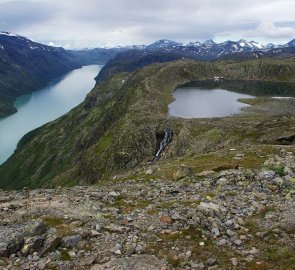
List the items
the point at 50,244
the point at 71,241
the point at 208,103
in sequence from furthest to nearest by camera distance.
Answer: the point at 208,103 < the point at 71,241 < the point at 50,244

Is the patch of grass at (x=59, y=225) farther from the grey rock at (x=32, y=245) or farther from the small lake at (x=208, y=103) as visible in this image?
the small lake at (x=208, y=103)

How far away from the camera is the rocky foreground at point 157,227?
18.3 m

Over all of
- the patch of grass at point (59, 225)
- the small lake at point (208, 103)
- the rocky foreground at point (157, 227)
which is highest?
the patch of grass at point (59, 225)

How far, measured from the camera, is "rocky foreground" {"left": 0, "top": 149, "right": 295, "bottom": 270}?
18.3 meters

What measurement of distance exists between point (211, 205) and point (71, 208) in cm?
897

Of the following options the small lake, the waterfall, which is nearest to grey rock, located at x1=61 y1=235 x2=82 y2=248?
the waterfall

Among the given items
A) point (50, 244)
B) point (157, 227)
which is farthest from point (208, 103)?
point (50, 244)

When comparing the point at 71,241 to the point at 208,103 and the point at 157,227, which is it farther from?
the point at 208,103

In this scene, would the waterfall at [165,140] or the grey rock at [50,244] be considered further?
the waterfall at [165,140]

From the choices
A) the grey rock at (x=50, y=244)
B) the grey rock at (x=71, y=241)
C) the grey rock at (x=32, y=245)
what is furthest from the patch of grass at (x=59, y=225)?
the grey rock at (x=32, y=245)

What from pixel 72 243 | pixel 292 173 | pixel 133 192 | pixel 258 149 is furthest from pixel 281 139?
pixel 72 243

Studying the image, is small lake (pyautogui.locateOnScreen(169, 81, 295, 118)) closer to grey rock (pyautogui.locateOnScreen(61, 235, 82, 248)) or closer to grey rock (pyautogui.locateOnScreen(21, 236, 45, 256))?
grey rock (pyautogui.locateOnScreen(61, 235, 82, 248))

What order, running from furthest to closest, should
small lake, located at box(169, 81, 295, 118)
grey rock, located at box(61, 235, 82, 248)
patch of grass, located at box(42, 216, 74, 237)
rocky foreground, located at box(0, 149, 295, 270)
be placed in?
1. small lake, located at box(169, 81, 295, 118)
2. patch of grass, located at box(42, 216, 74, 237)
3. grey rock, located at box(61, 235, 82, 248)
4. rocky foreground, located at box(0, 149, 295, 270)

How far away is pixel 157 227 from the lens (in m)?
21.5
